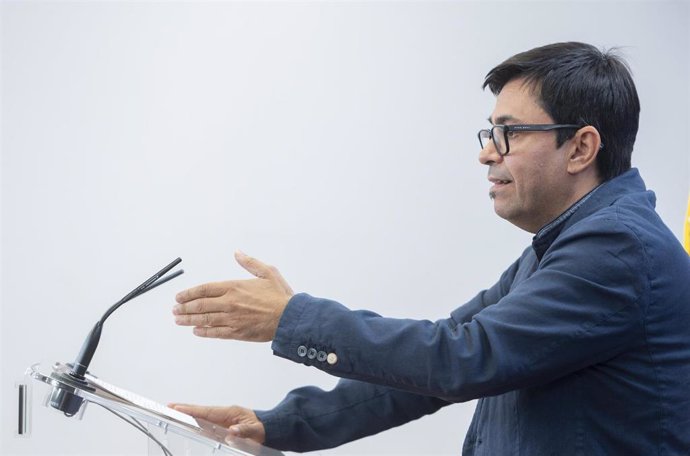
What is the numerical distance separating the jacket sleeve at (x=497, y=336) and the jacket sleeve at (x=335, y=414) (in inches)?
18.9

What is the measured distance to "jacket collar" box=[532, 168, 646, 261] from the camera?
1472mm

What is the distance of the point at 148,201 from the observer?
293cm

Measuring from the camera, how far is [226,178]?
116 inches

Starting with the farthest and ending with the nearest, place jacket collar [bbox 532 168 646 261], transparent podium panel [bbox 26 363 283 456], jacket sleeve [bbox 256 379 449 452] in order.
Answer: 1. jacket sleeve [bbox 256 379 449 452]
2. jacket collar [bbox 532 168 646 261]
3. transparent podium panel [bbox 26 363 283 456]

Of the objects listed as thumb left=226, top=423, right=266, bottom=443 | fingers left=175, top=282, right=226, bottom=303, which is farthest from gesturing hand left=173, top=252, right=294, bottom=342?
thumb left=226, top=423, right=266, bottom=443

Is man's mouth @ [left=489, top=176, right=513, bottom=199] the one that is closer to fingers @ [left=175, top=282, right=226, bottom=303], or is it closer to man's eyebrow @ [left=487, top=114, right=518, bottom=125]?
man's eyebrow @ [left=487, top=114, right=518, bottom=125]

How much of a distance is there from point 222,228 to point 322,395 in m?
1.27

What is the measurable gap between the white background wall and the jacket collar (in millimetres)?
1512

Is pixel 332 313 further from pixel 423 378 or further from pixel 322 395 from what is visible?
pixel 322 395

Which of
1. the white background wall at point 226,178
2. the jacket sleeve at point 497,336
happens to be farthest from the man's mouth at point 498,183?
the white background wall at point 226,178

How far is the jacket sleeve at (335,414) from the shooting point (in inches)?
67.5

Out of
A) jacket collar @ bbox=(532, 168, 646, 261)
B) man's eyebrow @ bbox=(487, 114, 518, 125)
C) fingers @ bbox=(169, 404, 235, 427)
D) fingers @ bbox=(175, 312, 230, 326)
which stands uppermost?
man's eyebrow @ bbox=(487, 114, 518, 125)

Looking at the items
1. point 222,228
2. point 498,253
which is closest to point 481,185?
point 498,253

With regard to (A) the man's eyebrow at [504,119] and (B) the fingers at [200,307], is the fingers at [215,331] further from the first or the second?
(A) the man's eyebrow at [504,119]
